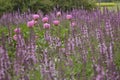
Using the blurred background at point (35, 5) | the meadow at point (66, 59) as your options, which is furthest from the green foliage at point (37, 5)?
the meadow at point (66, 59)

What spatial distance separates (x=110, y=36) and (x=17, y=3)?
564 centimetres

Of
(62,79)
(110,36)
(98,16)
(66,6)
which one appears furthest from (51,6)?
(62,79)

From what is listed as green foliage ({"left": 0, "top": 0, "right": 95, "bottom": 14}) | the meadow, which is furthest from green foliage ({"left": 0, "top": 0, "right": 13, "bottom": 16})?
the meadow

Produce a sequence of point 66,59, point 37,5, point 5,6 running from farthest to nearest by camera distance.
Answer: point 37,5 → point 5,6 → point 66,59

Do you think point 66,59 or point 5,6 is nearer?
point 66,59

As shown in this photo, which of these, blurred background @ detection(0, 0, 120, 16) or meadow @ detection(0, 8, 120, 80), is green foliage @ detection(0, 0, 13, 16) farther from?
meadow @ detection(0, 8, 120, 80)

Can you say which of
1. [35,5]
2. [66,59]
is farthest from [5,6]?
[66,59]

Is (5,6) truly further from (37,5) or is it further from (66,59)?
(66,59)

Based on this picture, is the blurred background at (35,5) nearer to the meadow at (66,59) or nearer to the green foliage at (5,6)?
the green foliage at (5,6)

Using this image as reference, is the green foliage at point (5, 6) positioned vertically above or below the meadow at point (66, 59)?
above

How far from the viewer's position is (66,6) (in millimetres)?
9719

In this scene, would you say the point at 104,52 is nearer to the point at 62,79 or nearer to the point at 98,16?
the point at 62,79

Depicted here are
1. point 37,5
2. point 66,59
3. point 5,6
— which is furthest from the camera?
point 37,5

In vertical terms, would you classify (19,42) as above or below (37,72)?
above
